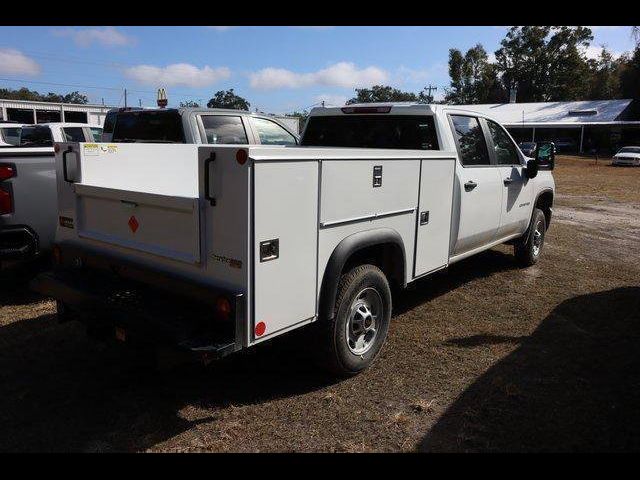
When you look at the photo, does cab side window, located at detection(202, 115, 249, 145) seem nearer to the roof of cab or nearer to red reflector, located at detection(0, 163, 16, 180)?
the roof of cab

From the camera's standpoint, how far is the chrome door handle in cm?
536

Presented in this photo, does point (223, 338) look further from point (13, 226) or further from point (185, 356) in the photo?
point (13, 226)

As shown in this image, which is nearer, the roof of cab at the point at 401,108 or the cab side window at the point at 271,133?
the roof of cab at the point at 401,108

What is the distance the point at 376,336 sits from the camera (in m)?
4.34

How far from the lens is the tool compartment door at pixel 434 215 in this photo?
4621 mm

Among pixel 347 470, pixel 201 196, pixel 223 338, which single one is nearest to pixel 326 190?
pixel 201 196

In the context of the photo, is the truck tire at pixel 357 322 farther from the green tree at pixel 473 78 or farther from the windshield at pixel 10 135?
the green tree at pixel 473 78

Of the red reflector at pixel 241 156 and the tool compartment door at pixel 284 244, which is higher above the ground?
the red reflector at pixel 241 156

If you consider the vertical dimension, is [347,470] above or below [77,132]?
below

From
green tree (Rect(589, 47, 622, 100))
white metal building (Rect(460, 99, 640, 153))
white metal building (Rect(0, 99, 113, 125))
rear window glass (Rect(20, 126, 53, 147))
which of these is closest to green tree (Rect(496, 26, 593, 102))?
green tree (Rect(589, 47, 622, 100))

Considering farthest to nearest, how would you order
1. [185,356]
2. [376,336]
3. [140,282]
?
[376,336], [140,282], [185,356]

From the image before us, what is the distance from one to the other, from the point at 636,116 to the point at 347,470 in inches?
2372

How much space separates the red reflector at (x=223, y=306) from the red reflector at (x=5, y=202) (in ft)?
10.7

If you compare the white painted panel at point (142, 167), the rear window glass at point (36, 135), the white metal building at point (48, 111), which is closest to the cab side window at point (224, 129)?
the white painted panel at point (142, 167)
